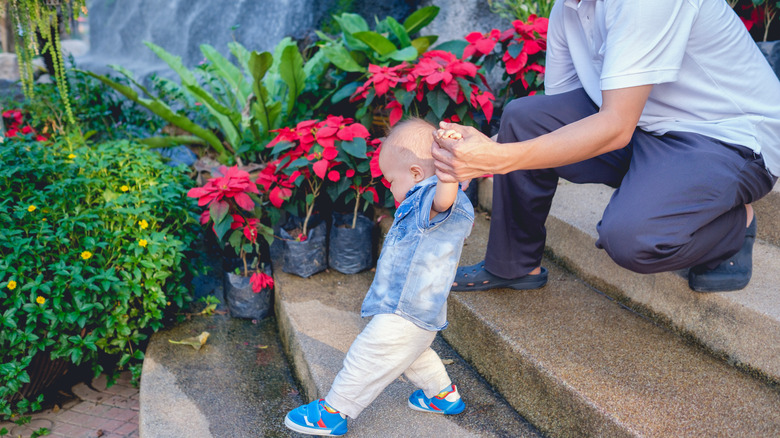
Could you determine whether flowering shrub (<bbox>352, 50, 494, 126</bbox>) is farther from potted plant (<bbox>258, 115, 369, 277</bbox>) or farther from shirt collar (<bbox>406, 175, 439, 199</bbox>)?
shirt collar (<bbox>406, 175, 439, 199</bbox>)

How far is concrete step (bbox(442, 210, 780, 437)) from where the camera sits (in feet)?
5.00

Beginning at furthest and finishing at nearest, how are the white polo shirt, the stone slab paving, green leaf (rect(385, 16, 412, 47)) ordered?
green leaf (rect(385, 16, 412, 47))
the stone slab paving
the white polo shirt

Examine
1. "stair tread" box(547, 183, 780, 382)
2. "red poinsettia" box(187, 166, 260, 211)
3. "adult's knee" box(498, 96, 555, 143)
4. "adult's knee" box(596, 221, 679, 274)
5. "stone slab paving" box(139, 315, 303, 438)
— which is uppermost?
"adult's knee" box(498, 96, 555, 143)

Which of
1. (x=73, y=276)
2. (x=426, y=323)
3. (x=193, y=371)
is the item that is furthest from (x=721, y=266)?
(x=73, y=276)

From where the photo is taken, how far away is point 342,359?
2127mm

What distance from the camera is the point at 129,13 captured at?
22.0 feet

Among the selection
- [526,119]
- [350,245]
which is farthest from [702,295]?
[350,245]

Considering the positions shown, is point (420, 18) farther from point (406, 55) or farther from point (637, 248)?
point (637, 248)

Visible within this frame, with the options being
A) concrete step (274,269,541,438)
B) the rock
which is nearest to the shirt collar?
concrete step (274,269,541,438)

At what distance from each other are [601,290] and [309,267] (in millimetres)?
1340

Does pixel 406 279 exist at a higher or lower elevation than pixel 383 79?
lower

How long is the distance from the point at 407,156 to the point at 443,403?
78 centimetres

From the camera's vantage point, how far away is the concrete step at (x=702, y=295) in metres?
1.70

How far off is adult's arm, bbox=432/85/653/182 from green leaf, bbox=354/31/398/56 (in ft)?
6.22
